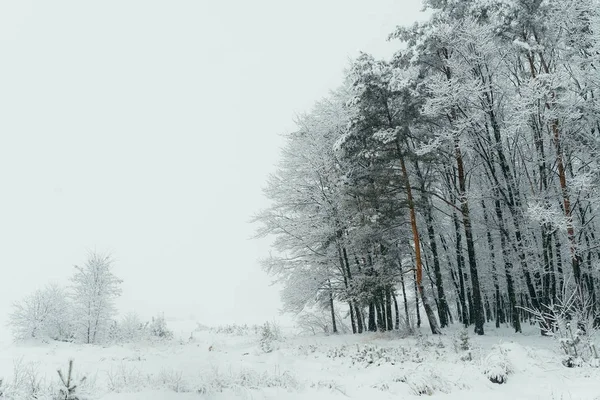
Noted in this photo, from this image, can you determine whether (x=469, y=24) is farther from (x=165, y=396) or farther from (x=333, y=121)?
(x=165, y=396)

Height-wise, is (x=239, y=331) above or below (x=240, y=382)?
below

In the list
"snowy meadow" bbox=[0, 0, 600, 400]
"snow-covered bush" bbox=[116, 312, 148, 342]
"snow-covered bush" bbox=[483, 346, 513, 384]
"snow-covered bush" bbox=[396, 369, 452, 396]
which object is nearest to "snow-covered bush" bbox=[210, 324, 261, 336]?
"snowy meadow" bbox=[0, 0, 600, 400]

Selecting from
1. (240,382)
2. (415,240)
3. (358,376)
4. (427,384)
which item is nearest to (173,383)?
(240,382)

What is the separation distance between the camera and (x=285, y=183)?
19609 mm

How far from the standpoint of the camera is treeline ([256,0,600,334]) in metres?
12.6

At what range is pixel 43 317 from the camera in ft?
63.7

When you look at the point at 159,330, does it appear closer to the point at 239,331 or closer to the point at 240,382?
the point at 239,331

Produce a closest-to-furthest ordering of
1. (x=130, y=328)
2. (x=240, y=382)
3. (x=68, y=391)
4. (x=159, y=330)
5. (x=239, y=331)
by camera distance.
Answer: (x=68, y=391) < (x=240, y=382) < (x=159, y=330) < (x=239, y=331) < (x=130, y=328)

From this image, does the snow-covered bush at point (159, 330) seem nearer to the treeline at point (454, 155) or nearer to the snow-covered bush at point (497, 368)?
the treeline at point (454, 155)

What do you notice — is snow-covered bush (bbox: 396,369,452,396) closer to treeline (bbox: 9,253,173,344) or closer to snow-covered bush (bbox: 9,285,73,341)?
treeline (bbox: 9,253,173,344)

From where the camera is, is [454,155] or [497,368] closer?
[497,368]

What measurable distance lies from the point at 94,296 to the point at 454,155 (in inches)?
869

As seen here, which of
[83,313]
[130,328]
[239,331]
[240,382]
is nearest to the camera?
[240,382]

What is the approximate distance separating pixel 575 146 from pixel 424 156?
5070 millimetres
